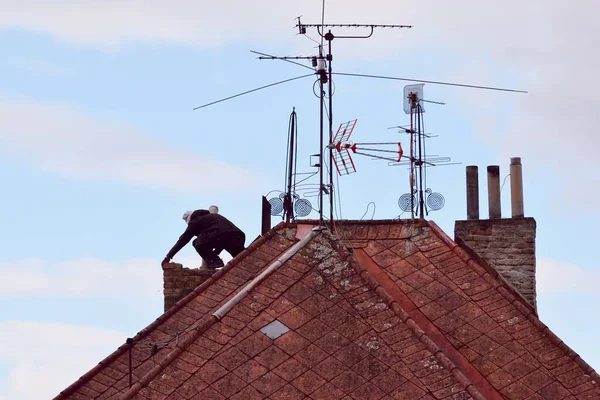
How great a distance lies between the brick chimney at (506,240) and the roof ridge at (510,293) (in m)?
0.46

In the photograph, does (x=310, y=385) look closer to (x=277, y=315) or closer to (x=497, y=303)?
(x=277, y=315)

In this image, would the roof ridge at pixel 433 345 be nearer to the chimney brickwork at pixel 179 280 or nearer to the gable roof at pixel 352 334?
the gable roof at pixel 352 334

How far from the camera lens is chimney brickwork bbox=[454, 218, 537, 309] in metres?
30.4

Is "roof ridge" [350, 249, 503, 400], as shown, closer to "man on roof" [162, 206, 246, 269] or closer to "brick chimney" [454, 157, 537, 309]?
"brick chimney" [454, 157, 537, 309]

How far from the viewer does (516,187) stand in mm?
31656

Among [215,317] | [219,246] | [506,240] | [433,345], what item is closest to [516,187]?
[506,240]

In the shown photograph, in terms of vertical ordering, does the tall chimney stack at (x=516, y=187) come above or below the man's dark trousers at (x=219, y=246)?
above

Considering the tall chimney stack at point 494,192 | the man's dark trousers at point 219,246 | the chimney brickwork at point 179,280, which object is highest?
the tall chimney stack at point 494,192

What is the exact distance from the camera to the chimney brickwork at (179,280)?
30.1 metres

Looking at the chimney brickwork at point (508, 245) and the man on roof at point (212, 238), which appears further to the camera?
the man on roof at point (212, 238)

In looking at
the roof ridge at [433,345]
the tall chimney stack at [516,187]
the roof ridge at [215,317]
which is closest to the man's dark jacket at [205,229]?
the roof ridge at [215,317]

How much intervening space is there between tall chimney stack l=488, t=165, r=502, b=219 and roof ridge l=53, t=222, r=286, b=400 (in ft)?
13.8

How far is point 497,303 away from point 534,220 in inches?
173

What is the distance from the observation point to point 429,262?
27.7 meters
